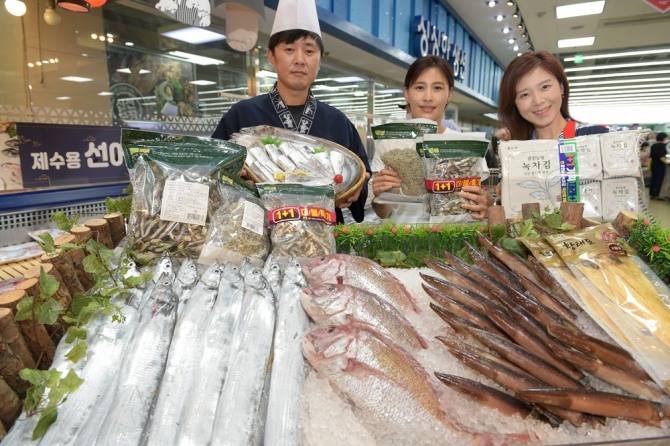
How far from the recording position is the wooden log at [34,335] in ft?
2.93

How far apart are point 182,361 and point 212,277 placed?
0.28 meters

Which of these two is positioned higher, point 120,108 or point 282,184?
point 120,108

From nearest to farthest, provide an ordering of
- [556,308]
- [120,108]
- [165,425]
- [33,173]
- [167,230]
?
[165,425], [556,308], [167,230], [33,173], [120,108]

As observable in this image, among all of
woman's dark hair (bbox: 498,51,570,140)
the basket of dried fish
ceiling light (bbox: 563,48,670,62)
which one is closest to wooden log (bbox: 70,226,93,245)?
the basket of dried fish

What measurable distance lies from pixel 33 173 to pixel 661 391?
12.7ft

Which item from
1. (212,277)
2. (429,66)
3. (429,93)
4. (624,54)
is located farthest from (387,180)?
(624,54)

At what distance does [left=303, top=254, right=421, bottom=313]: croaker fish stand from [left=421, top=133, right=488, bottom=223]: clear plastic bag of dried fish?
689 millimetres

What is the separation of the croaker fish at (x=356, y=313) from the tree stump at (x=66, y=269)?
2.08 ft

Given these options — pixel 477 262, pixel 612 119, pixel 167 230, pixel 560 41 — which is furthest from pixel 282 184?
pixel 612 119

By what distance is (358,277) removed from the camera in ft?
4.04

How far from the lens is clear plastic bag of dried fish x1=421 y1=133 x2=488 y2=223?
1797 mm

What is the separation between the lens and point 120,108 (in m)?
3.82

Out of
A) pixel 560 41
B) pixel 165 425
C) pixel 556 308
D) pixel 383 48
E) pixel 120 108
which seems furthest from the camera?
pixel 560 41

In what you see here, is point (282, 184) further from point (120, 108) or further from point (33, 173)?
point (120, 108)
